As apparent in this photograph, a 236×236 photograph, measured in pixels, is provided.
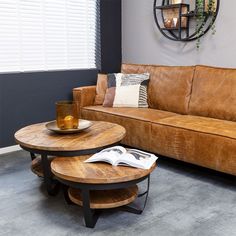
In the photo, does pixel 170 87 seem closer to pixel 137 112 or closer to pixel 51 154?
pixel 137 112

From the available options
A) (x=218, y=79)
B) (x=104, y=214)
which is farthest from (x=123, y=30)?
(x=104, y=214)

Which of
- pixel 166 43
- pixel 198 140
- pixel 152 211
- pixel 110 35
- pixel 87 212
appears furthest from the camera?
pixel 110 35

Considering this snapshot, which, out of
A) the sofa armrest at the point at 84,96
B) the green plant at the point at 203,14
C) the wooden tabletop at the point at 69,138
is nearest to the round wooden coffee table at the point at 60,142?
the wooden tabletop at the point at 69,138

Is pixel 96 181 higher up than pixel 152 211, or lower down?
higher up

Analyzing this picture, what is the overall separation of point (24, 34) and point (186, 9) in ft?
6.00

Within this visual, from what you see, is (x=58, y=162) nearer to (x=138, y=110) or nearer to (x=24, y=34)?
(x=138, y=110)

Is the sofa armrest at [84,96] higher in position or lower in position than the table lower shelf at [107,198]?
higher

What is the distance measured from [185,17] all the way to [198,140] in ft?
5.69

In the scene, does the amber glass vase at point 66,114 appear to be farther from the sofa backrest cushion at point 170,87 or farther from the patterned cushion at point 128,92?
the sofa backrest cushion at point 170,87

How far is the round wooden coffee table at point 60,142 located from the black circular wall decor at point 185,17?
1.71 meters

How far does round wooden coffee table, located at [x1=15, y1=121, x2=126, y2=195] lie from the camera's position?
7.04 feet

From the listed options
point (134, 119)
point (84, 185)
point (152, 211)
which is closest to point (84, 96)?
point (134, 119)

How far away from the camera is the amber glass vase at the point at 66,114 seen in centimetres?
240

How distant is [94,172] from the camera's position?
190cm
